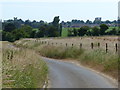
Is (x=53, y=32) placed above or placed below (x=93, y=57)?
above

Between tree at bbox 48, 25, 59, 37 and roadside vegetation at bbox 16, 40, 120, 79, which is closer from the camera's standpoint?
roadside vegetation at bbox 16, 40, 120, 79

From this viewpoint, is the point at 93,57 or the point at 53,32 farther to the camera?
the point at 53,32

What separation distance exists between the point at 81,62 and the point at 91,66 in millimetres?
3760

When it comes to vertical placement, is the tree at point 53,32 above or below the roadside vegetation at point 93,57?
above

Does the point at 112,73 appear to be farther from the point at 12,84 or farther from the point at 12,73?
the point at 12,84

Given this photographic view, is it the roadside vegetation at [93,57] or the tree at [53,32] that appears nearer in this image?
the roadside vegetation at [93,57]

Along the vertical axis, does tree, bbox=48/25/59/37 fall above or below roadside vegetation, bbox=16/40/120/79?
above

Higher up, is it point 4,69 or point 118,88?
point 4,69

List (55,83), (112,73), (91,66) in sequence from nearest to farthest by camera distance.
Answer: (55,83), (112,73), (91,66)

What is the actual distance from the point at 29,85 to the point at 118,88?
4.87 metres

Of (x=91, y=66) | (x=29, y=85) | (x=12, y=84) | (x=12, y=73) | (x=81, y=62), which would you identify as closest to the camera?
(x=12, y=84)

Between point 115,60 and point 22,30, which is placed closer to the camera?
point 115,60

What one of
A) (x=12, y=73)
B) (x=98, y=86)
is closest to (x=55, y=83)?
(x=98, y=86)

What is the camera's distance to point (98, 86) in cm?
1544
